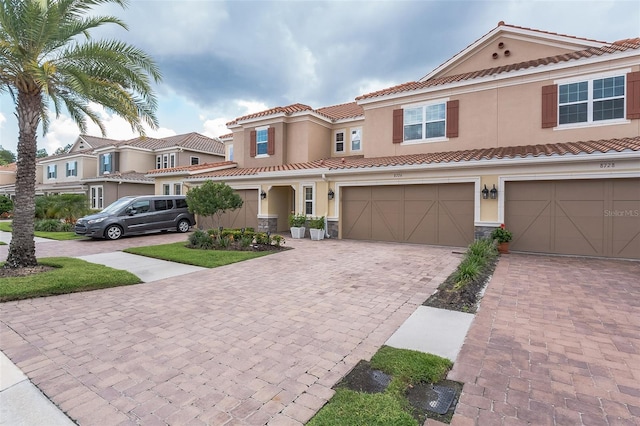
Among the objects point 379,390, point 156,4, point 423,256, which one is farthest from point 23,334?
point 156,4

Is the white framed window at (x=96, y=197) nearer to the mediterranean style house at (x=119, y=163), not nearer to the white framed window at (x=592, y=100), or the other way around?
the mediterranean style house at (x=119, y=163)

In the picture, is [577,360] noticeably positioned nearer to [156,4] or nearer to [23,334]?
[23,334]

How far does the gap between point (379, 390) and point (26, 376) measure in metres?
3.61

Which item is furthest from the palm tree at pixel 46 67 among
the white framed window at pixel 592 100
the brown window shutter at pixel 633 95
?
the brown window shutter at pixel 633 95

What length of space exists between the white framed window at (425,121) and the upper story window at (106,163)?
26.6 metres

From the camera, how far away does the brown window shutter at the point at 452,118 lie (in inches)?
522

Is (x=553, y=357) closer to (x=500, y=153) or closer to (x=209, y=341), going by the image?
(x=209, y=341)

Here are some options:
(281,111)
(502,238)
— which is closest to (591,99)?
(502,238)

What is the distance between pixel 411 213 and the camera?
12.9 m

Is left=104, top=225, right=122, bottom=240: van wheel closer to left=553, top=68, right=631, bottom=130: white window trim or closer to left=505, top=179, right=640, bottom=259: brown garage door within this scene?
left=505, top=179, right=640, bottom=259: brown garage door

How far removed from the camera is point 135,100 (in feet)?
31.2

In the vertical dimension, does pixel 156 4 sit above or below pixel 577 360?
above

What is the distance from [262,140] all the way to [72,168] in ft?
79.4

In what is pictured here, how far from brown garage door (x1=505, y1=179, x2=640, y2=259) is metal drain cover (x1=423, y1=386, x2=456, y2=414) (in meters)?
9.57
